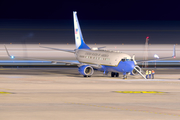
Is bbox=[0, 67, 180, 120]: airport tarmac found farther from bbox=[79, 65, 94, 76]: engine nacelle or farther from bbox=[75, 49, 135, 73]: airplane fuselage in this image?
bbox=[79, 65, 94, 76]: engine nacelle

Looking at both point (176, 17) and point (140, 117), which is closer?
point (140, 117)

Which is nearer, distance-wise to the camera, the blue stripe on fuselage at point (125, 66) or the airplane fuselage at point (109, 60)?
the blue stripe on fuselage at point (125, 66)

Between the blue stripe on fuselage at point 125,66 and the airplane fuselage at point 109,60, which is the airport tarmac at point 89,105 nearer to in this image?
the blue stripe on fuselage at point 125,66

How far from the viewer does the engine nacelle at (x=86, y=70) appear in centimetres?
4234

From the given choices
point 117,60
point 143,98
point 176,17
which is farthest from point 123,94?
point 176,17

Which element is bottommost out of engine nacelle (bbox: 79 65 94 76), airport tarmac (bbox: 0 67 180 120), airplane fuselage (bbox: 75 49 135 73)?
airport tarmac (bbox: 0 67 180 120)

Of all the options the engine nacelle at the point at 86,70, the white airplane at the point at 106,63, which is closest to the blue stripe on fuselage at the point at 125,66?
the white airplane at the point at 106,63

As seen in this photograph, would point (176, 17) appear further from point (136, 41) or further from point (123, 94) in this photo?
point (123, 94)

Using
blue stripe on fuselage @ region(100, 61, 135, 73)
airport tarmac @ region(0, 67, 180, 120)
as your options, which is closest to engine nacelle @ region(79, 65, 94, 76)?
blue stripe on fuselage @ region(100, 61, 135, 73)

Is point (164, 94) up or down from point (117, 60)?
down

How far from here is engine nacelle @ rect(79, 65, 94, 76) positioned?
139 feet

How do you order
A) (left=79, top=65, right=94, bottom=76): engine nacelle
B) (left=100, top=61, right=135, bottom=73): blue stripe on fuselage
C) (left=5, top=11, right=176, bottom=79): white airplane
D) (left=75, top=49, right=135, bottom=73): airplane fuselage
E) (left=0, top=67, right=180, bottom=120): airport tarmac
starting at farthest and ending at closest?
(left=79, top=65, right=94, bottom=76): engine nacelle, (left=5, top=11, right=176, bottom=79): white airplane, (left=75, top=49, right=135, bottom=73): airplane fuselage, (left=100, top=61, right=135, bottom=73): blue stripe on fuselage, (left=0, top=67, right=180, bottom=120): airport tarmac

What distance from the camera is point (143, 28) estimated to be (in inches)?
2842

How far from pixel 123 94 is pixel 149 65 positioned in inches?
1578
